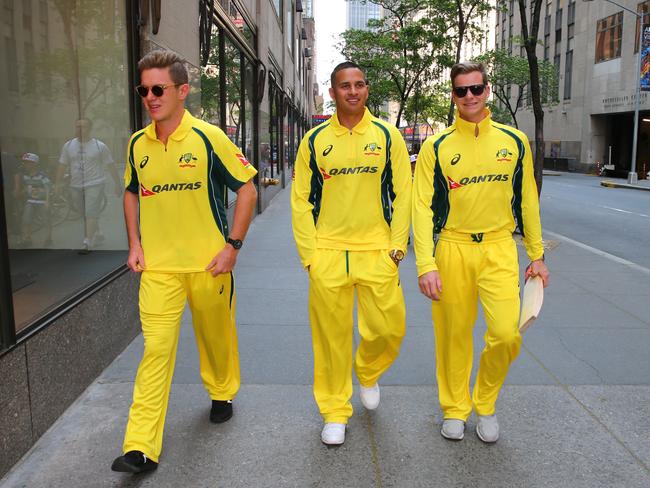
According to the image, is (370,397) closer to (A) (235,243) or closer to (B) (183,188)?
(A) (235,243)

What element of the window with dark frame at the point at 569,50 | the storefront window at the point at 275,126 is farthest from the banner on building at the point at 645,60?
the storefront window at the point at 275,126

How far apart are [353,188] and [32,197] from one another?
145 inches

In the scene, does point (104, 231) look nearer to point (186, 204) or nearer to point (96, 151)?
point (96, 151)

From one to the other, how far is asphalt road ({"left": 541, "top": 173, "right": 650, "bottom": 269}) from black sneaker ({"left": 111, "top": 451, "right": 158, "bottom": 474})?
30.0ft

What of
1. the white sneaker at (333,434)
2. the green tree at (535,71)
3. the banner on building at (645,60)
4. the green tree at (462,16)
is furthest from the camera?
the banner on building at (645,60)

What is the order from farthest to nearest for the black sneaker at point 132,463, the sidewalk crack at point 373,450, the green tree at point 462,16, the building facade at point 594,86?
the building facade at point 594,86 → the green tree at point 462,16 → the sidewalk crack at point 373,450 → the black sneaker at point 132,463

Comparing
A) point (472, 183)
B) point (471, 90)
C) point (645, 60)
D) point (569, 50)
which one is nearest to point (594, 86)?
point (569, 50)

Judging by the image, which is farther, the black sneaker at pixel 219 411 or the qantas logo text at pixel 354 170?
the black sneaker at pixel 219 411

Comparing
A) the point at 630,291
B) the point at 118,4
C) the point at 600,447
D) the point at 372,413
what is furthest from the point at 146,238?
the point at 630,291

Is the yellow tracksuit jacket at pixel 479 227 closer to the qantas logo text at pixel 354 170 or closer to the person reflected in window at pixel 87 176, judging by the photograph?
the qantas logo text at pixel 354 170

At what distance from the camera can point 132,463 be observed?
3.21 metres

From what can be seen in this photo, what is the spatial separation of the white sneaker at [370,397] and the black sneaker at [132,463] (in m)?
1.36

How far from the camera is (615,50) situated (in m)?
40.2

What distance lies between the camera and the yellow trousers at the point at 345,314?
3.63 m
